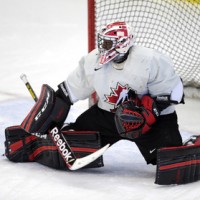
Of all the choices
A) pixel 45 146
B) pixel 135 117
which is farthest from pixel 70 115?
pixel 135 117

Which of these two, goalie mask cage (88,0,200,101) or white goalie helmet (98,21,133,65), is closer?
white goalie helmet (98,21,133,65)

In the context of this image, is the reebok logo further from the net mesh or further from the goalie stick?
the net mesh

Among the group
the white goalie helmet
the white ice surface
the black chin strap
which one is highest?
the white goalie helmet

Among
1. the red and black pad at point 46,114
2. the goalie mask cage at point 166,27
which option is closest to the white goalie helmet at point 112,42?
the red and black pad at point 46,114

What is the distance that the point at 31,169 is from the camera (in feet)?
8.54

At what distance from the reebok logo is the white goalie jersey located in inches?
8.9

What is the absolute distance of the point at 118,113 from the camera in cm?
246

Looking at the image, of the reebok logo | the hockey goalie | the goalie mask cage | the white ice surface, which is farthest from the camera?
the goalie mask cage

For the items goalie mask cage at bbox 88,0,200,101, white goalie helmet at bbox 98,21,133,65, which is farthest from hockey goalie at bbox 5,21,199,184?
goalie mask cage at bbox 88,0,200,101

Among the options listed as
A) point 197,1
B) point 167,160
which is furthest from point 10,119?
point 197,1

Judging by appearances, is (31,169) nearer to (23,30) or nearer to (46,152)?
(46,152)

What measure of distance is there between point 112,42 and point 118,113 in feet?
0.95

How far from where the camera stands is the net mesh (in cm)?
372

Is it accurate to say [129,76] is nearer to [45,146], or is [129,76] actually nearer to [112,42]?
[112,42]
